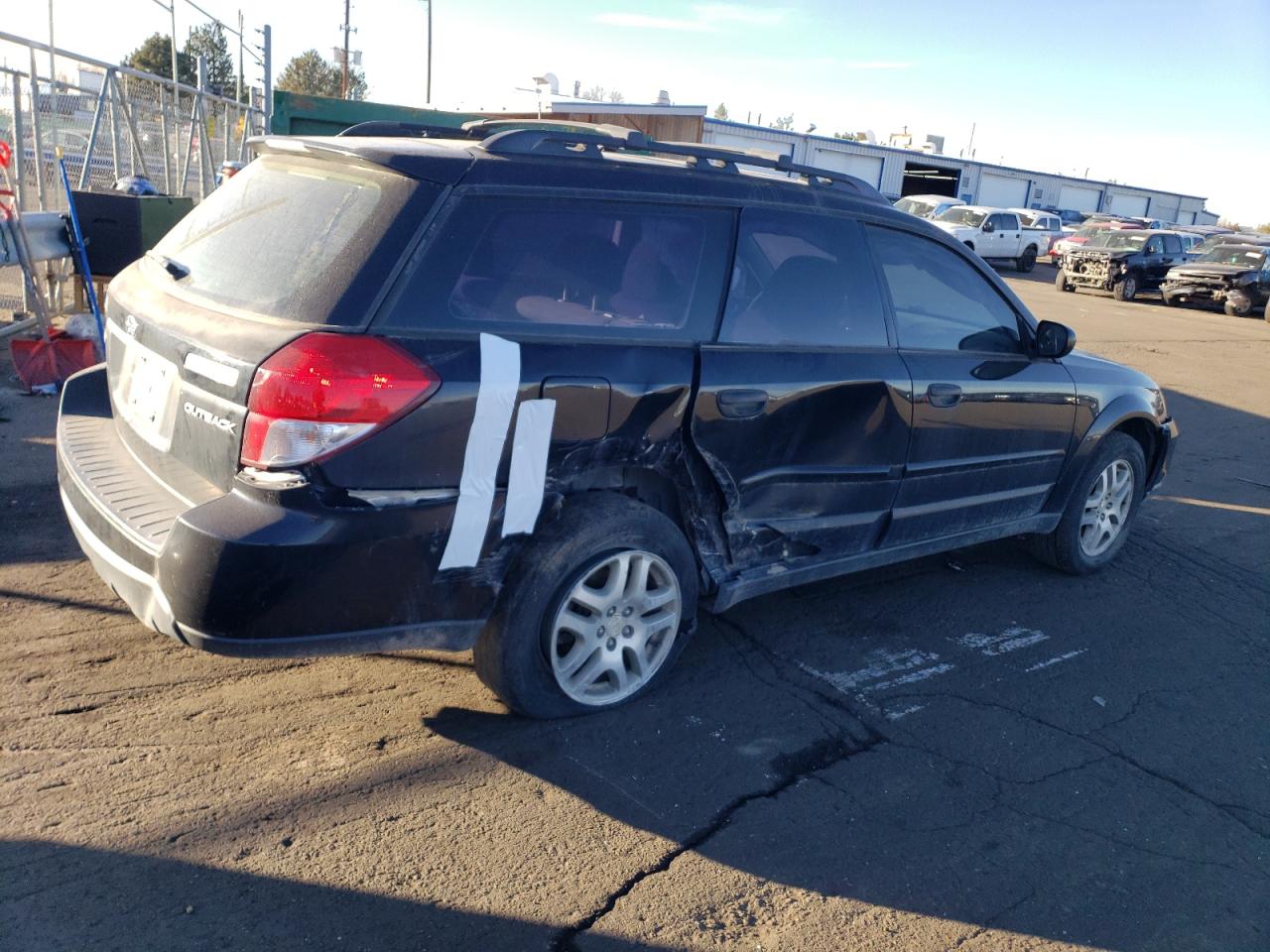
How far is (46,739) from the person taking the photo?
3273mm

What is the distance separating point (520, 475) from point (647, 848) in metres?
1.19

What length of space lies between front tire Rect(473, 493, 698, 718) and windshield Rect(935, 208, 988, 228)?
28845mm

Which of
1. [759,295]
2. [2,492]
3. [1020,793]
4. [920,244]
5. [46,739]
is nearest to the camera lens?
[46,739]

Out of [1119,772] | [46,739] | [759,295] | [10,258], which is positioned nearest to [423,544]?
[46,739]

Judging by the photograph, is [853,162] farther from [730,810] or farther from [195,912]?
[195,912]

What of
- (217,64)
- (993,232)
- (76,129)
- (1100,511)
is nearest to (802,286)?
(1100,511)

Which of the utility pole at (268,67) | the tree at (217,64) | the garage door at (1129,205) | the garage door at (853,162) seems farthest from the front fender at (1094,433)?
the garage door at (1129,205)

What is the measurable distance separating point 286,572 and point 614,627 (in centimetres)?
121

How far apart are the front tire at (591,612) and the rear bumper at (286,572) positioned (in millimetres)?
136

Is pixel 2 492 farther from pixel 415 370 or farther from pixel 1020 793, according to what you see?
pixel 1020 793

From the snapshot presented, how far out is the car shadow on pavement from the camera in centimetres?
254

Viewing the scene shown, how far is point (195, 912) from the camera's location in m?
2.63

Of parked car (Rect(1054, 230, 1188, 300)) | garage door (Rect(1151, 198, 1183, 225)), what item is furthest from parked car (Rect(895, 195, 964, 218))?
garage door (Rect(1151, 198, 1183, 225))

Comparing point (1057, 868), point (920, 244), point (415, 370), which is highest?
point (920, 244)
